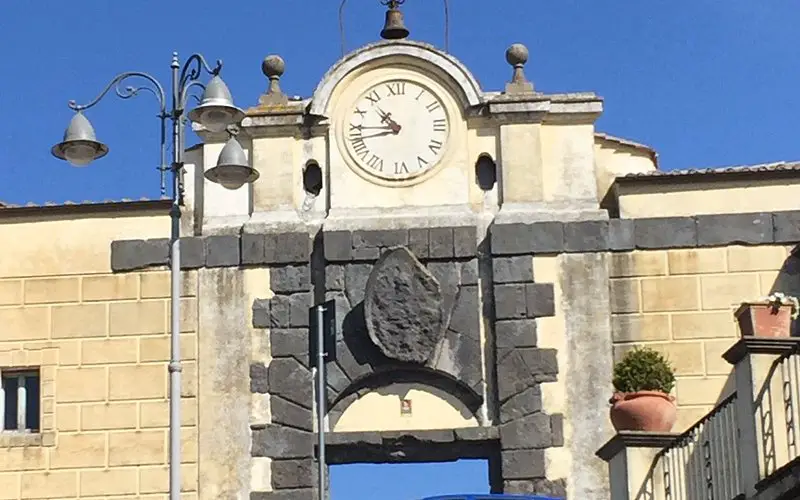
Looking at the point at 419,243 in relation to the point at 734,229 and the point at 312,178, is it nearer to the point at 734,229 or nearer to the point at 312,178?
the point at 312,178

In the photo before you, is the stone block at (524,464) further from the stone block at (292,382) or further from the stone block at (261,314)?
the stone block at (261,314)

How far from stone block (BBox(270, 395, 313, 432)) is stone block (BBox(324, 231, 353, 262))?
5.82 ft

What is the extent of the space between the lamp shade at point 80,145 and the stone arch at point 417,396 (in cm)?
608

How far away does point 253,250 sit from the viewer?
66.8ft

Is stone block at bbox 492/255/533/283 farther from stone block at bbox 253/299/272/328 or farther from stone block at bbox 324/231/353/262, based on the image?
stone block at bbox 253/299/272/328

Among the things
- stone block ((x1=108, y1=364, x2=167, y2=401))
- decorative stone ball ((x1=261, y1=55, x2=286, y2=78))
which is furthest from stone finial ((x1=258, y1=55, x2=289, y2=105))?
stone block ((x1=108, y1=364, x2=167, y2=401))

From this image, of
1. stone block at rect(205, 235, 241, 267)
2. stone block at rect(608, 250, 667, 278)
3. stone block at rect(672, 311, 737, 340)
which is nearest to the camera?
stone block at rect(672, 311, 737, 340)

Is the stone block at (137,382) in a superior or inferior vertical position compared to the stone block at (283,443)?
superior

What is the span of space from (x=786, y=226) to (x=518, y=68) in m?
3.71

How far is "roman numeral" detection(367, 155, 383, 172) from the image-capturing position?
20656 millimetres

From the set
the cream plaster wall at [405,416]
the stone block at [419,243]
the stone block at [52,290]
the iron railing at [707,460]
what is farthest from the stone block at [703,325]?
the stone block at [52,290]

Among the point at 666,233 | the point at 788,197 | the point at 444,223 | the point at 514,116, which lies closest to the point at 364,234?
the point at 444,223

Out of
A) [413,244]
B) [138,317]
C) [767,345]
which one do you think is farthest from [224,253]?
[767,345]

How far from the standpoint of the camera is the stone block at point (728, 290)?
20000 mm
